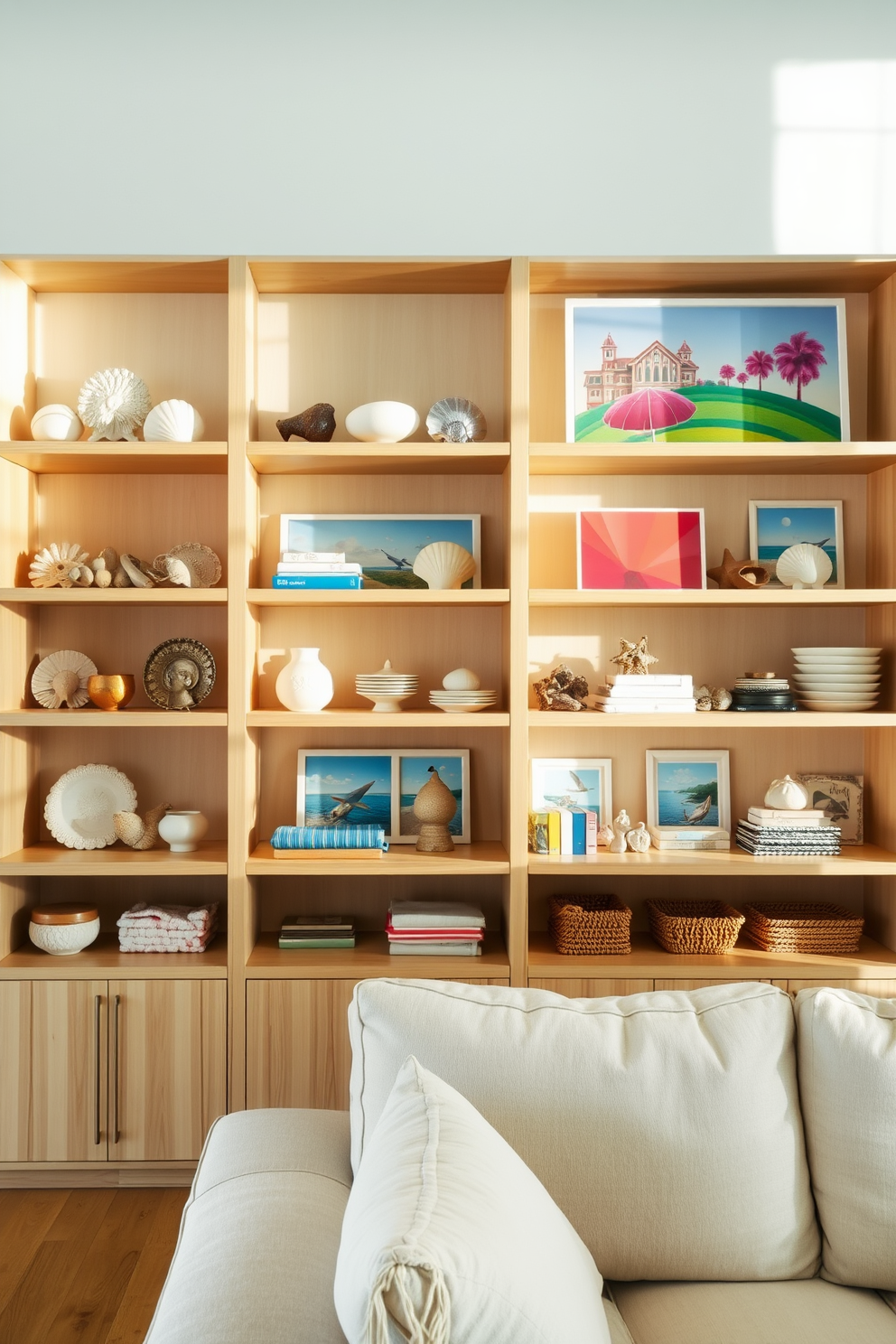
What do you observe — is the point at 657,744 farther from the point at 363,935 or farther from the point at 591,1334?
the point at 591,1334

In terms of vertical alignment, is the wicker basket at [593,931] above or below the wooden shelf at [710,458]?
below

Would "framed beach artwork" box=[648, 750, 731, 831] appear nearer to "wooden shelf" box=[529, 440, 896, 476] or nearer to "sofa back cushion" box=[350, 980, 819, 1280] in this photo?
"wooden shelf" box=[529, 440, 896, 476]

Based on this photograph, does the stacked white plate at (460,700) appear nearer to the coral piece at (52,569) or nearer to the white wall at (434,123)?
the coral piece at (52,569)

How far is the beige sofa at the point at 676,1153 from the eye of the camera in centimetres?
141

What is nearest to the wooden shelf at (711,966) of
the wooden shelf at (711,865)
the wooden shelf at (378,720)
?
the wooden shelf at (711,865)

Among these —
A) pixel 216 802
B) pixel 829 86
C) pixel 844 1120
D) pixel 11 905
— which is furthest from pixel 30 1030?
pixel 829 86

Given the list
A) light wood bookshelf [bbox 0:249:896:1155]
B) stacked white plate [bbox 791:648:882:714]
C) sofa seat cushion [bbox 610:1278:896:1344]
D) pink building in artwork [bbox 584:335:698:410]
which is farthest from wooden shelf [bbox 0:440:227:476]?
sofa seat cushion [bbox 610:1278:896:1344]

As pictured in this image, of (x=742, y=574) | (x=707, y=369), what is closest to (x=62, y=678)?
(x=742, y=574)

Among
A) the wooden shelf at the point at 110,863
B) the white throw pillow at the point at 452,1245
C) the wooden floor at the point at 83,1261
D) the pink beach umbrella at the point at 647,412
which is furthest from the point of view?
the pink beach umbrella at the point at 647,412

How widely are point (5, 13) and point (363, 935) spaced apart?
293cm

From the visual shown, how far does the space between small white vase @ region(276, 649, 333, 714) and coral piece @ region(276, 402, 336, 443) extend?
1.98 ft

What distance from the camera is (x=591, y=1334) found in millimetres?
1125

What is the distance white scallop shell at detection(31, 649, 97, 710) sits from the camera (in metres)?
2.78

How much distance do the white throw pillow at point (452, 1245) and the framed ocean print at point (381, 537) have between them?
5.78 feet
